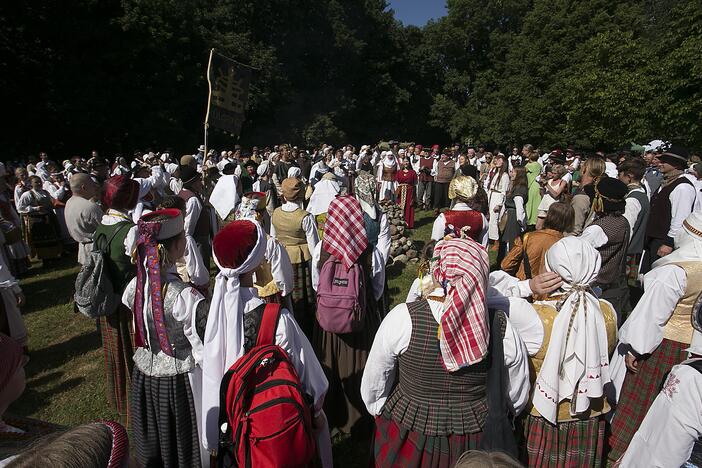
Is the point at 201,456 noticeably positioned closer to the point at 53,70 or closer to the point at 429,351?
the point at 429,351

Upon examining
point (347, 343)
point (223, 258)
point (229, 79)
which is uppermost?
point (229, 79)

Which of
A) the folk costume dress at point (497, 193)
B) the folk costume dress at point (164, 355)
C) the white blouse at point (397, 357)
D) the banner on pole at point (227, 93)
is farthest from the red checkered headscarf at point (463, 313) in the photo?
the folk costume dress at point (497, 193)

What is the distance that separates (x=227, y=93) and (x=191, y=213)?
2.43 meters

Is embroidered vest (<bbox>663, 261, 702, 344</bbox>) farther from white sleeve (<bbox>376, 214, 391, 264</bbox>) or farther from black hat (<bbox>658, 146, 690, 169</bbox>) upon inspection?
black hat (<bbox>658, 146, 690, 169</bbox>)

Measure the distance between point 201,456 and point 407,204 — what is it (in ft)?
32.3

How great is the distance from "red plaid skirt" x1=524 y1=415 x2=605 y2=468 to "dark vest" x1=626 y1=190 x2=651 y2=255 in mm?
4149

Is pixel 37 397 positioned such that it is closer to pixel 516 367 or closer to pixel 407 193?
pixel 516 367

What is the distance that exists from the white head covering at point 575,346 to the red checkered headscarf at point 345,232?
60.7 inches

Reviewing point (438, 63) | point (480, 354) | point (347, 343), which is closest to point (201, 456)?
point (347, 343)

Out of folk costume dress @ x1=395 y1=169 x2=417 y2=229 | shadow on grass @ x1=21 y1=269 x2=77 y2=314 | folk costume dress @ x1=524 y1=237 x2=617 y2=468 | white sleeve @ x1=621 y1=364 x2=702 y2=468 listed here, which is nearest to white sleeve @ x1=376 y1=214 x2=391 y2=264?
folk costume dress @ x1=524 y1=237 x2=617 y2=468

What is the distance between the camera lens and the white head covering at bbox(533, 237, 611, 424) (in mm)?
2447

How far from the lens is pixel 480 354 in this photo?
2.10 meters

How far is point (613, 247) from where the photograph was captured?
4426 mm

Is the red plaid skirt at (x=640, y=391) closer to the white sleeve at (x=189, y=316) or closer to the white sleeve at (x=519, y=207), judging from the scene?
the white sleeve at (x=189, y=316)
